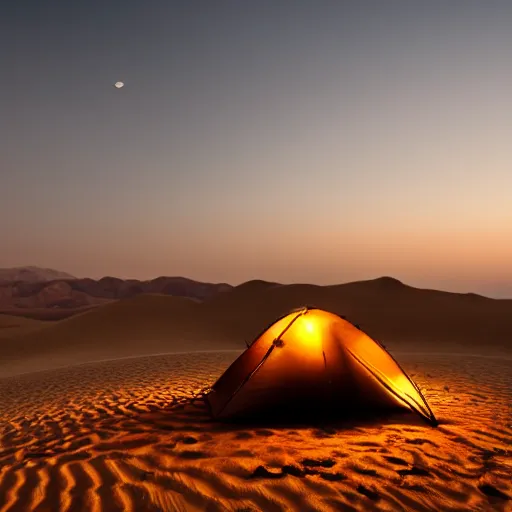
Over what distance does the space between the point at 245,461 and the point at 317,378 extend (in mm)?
2298

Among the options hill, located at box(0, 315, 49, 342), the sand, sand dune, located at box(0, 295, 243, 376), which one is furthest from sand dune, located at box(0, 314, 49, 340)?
the sand

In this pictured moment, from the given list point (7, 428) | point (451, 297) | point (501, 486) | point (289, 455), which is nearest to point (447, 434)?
point (501, 486)

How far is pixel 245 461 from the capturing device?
4730mm

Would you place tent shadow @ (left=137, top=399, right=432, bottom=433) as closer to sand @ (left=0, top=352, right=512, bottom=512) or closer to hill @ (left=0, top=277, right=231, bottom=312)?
sand @ (left=0, top=352, right=512, bottom=512)

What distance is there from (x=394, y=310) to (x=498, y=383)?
2263 centimetres

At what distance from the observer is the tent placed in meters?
6.55

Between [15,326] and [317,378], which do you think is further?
[15,326]

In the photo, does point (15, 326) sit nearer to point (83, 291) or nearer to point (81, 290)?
point (83, 291)

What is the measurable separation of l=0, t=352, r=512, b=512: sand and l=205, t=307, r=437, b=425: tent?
0.33m

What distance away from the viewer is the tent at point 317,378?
655 centimetres

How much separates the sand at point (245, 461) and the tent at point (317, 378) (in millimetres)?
331

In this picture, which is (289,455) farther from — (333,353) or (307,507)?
(333,353)

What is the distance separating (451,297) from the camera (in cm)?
3741

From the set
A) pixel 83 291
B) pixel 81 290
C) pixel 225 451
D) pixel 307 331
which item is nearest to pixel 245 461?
pixel 225 451
